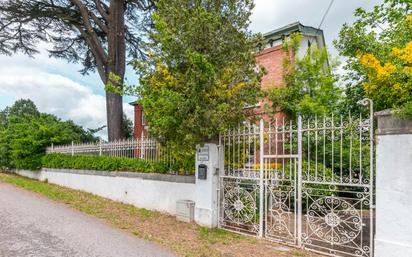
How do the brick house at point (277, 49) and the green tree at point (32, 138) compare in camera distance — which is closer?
the brick house at point (277, 49)

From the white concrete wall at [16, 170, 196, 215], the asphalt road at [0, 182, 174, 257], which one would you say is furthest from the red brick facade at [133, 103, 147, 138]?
the asphalt road at [0, 182, 174, 257]

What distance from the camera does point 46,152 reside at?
1592 cm

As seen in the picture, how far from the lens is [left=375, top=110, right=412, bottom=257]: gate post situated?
14.6 ft

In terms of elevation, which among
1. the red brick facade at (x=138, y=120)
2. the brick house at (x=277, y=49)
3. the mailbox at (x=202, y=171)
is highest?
the brick house at (x=277, y=49)

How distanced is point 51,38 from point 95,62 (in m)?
2.45

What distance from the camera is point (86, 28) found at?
1564 centimetres

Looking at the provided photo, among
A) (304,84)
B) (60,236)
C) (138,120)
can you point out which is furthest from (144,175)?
(138,120)

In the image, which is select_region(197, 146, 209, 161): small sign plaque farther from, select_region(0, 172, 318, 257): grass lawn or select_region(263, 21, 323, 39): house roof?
select_region(263, 21, 323, 39): house roof

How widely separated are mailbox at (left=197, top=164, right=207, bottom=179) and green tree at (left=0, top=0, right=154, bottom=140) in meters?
8.90

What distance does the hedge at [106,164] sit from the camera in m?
9.07

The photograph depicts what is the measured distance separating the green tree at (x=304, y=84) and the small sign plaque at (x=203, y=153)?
582cm

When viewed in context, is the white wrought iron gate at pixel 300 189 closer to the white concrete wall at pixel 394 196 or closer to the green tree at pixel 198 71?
the white concrete wall at pixel 394 196

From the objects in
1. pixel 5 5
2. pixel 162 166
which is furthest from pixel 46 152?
pixel 162 166

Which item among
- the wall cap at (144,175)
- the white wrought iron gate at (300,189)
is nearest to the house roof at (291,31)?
the white wrought iron gate at (300,189)
